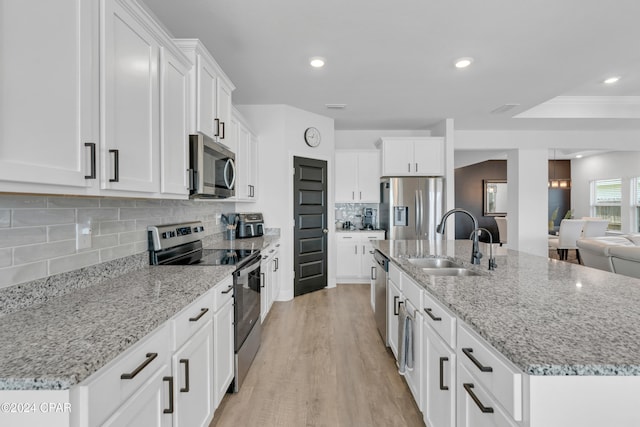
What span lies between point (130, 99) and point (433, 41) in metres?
2.35

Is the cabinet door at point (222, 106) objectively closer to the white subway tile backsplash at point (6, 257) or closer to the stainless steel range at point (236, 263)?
the stainless steel range at point (236, 263)

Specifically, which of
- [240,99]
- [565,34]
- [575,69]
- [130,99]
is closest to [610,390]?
[130,99]

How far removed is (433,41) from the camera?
2.64 metres

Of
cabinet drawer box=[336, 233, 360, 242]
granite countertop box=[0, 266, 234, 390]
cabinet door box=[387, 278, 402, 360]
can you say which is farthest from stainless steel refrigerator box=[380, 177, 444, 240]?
granite countertop box=[0, 266, 234, 390]

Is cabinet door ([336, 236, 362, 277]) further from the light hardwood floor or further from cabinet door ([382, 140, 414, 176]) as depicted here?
the light hardwood floor

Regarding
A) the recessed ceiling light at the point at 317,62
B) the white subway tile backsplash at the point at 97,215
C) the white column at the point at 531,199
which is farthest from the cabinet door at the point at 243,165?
the white column at the point at 531,199

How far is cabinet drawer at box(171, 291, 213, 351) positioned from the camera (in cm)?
127

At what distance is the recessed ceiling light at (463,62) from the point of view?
2965mm

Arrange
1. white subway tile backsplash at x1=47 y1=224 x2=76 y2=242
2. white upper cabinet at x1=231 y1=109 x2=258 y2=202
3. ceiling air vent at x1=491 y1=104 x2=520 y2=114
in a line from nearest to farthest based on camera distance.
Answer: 1. white subway tile backsplash at x1=47 y1=224 x2=76 y2=242
2. white upper cabinet at x1=231 y1=109 x2=258 y2=202
3. ceiling air vent at x1=491 y1=104 x2=520 y2=114

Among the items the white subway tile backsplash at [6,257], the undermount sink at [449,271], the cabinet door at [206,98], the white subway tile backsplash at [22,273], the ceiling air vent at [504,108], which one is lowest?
the undermount sink at [449,271]

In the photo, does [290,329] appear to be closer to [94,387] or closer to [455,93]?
[94,387]

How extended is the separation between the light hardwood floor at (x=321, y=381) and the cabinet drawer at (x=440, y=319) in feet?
2.45

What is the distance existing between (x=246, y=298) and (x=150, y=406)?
3.99 feet

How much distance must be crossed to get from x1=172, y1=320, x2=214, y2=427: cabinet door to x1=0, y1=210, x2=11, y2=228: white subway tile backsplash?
78cm
